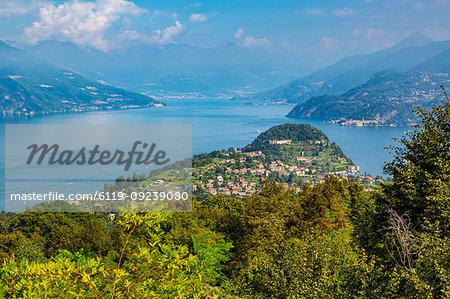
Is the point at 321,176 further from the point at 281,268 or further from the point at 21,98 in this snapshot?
the point at 21,98

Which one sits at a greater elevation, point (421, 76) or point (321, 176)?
point (421, 76)

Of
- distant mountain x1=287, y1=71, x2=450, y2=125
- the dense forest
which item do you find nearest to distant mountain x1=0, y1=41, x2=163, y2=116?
distant mountain x1=287, y1=71, x2=450, y2=125

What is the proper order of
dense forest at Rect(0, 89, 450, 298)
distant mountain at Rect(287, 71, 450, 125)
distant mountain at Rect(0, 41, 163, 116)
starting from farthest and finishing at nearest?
1. distant mountain at Rect(0, 41, 163, 116)
2. distant mountain at Rect(287, 71, 450, 125)
3. dense forest at Rect(0, 89, 450, 298)

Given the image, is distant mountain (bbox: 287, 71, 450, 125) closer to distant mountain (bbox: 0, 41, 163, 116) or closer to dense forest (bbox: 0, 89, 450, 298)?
distant mountain (bbox: 0, 41, 163, 116)

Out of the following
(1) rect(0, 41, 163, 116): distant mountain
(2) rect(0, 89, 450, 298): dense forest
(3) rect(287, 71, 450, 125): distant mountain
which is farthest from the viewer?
(1) rect(0, 41, 163, 116): distant mountain

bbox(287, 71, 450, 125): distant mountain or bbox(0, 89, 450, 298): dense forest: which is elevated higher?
bbox(287, 71, 450, 125): distant mountain

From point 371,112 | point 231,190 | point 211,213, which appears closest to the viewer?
point 211,213

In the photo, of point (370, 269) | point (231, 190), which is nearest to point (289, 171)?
point (231, 190)
